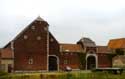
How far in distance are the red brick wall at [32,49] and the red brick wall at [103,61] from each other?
1186cm

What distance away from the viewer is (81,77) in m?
37.3

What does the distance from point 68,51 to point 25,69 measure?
9607 mm

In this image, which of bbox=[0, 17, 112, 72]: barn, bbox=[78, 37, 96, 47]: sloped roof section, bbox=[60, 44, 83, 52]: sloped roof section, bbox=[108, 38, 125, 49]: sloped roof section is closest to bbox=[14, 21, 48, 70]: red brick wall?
bbox=[0, 17, 112, 72]: barn

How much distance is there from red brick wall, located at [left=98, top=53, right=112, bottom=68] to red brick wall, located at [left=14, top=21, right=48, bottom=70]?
11864mm

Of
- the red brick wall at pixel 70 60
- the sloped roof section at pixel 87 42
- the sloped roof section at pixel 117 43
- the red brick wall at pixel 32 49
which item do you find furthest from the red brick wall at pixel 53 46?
the sloped roof section at pixel 117 43

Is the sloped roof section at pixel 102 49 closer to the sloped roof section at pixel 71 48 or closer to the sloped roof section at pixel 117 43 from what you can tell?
the sloped roof section at pixel 71 48

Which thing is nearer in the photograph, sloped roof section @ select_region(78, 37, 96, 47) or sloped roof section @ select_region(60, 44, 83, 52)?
sloped roof section @ select_region(60, 44, 83, 52)

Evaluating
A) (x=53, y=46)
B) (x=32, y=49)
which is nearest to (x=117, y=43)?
(x=53, y=46)

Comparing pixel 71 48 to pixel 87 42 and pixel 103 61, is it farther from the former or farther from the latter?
pixel 103 61

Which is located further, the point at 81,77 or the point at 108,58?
the point at 108,58

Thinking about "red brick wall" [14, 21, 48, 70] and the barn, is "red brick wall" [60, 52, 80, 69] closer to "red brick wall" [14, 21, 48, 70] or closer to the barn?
the barn

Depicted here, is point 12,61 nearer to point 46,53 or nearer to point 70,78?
point 46,53

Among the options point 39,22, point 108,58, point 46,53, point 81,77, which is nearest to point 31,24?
point 39,22

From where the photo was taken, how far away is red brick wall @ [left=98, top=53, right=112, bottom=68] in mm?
70856
